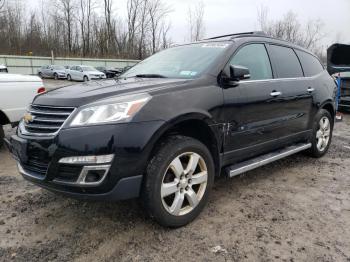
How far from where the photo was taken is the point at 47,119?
2678mm

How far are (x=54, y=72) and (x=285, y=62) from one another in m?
31.7

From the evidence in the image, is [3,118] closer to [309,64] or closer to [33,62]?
[309,64]

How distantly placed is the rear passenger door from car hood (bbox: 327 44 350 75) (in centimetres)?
785

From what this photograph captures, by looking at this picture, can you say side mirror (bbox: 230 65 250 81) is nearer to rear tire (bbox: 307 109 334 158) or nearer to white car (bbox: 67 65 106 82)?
rear tire (bbox: 307 109 334 158)

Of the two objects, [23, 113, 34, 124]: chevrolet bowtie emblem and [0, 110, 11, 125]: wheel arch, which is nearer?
[23, 113, 34, 124]: chevrolet bowtie emblem

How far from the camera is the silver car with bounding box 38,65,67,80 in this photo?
31.4 m

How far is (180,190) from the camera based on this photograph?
2848 millimetres

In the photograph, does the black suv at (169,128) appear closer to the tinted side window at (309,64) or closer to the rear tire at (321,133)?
the tinted side window at (309,64)

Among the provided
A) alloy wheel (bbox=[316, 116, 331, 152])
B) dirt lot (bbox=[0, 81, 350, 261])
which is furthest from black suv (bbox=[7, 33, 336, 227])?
alloy wheel (bbox=[316, 116, 331, 152])

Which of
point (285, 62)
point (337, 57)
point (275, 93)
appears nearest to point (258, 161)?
point (275, 93)

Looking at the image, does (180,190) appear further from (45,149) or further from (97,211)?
(45,149)

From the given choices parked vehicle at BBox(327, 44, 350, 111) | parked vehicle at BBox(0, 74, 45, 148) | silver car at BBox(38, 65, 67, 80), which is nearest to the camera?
parked vehicle at BBox(0, 74, 45, 148)

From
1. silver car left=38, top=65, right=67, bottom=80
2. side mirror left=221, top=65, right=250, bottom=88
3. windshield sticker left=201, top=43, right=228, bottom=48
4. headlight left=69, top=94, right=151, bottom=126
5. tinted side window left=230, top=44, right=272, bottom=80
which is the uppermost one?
windshield sticker left=201, top=43, right=228, bottom=48

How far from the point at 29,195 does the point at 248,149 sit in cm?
254
